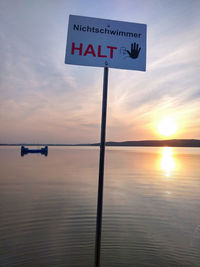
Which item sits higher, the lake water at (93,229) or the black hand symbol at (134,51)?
the black hand symbol at (134,51)

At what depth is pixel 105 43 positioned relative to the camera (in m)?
2.04

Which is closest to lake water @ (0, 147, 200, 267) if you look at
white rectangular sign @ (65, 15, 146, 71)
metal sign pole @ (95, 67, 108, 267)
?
metal sign pole @ (95, 67, 108, 267)

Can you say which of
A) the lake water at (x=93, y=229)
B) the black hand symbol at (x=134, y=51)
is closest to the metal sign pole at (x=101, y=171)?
the black hand symbol at (x=134, y=51)

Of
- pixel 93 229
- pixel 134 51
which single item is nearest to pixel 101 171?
pixel 134 51

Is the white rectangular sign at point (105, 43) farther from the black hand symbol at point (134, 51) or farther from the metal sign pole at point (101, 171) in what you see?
the metal sign pole at point (101, 171)

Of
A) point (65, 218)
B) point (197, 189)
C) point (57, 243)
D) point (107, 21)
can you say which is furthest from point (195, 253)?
point (197, 189)

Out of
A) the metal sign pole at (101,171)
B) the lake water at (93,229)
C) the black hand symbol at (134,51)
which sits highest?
the black hand symbol at (134,51)

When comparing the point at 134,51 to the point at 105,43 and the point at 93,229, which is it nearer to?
the point at 105,43

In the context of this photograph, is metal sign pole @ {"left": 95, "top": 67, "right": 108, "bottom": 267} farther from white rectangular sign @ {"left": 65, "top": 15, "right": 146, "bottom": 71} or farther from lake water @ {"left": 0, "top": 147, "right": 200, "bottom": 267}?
lake water @ {"left": 0, "top": 147, "right": 200, "bottom": 267}

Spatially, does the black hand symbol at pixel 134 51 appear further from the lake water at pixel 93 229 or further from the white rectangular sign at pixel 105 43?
the lake water at pixel 93 229

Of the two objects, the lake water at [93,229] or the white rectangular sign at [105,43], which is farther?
the lake water at [93,229]

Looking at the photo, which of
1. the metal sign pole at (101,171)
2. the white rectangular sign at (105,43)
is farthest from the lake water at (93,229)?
the white rectangular sign at (105,43)

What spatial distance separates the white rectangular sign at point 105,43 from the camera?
6.60ft

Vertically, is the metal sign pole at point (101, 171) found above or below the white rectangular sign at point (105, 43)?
below
